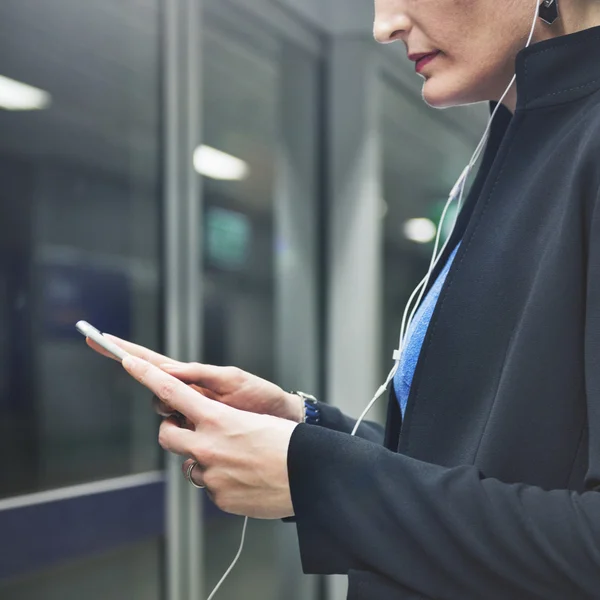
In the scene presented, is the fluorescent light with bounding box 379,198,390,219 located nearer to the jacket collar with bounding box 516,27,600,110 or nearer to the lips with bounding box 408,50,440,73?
the lips with bounding box 408,50,440,73

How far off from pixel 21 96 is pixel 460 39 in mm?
1569

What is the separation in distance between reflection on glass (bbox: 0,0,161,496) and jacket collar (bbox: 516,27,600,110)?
1578 millimetres

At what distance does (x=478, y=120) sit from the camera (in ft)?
15.3

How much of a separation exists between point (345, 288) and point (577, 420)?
294 cm

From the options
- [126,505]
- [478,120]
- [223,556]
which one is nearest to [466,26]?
[126,505]

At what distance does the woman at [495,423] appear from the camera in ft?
2.22

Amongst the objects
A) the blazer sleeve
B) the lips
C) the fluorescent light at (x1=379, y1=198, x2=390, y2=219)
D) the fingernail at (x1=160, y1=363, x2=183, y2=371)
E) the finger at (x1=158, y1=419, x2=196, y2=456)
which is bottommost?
the blazer sleeve

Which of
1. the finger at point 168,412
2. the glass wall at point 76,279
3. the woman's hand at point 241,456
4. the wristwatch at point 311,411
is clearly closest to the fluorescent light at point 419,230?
the glass wall at point 76,279

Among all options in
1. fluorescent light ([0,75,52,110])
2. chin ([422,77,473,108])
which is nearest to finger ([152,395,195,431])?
chin ([422,77,473,108])

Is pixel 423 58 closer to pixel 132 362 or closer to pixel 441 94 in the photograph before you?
pixel 441 94

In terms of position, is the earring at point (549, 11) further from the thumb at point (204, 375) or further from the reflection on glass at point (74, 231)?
the reflection on glass at point (74, 231)

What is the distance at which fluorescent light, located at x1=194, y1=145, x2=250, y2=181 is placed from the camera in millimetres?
2895

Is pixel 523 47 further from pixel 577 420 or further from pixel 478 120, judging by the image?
pixel 478 120

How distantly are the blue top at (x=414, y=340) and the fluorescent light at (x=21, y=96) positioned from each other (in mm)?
1538
